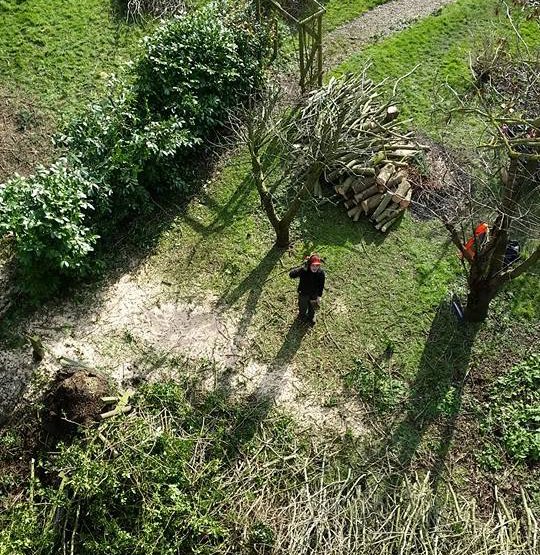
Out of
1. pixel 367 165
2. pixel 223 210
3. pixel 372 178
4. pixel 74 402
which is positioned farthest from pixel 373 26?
pixel 74 402

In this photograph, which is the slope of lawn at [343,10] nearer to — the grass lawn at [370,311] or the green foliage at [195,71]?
the green foliage at [195,71]

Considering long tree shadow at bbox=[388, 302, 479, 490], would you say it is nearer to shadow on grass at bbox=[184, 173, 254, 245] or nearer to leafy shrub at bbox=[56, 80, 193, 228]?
shadow on grass at bbox=[184, 173, 254, 245]

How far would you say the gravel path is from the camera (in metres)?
14.8

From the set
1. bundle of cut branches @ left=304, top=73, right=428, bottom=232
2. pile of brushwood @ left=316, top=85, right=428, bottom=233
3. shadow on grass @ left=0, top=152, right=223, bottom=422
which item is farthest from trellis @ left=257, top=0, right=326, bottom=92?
shadow on grass @ left=0, top=152, right=223, bottom=422

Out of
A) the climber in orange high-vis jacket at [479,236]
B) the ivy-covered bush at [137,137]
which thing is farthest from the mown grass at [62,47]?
the climber in orange high-vis jacket at [479,236]

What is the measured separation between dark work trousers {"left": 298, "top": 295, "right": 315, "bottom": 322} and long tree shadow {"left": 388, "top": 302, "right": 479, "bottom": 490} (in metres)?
1.99

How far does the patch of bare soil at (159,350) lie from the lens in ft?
31.6

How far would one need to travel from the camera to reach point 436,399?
962 centimetres

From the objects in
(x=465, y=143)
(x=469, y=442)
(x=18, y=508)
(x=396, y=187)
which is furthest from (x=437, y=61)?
(x=18, y=508)

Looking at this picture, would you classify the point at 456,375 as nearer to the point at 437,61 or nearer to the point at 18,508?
the point at 18,508

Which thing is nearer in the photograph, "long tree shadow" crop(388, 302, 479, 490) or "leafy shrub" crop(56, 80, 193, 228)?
"long tree shadow" crop(388, 302, 479, 490)

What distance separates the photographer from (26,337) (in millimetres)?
10195

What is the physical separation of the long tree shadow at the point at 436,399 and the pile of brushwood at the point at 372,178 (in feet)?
7.09

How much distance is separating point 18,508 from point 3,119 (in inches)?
338
